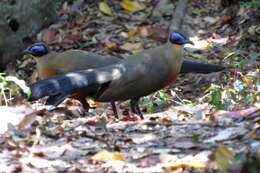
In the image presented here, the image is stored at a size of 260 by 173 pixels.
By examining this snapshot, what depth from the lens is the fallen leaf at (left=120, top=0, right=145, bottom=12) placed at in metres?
11.6

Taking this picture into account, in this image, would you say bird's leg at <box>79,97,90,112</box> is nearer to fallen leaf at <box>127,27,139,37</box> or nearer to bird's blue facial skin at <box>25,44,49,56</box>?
bird's blue facial skin at <box>25,44,49,56</box>

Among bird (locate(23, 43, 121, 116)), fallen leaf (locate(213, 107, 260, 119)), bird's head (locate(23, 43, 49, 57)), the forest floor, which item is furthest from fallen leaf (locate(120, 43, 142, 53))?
fallen leaf (locate(213, 107, 260, 119))

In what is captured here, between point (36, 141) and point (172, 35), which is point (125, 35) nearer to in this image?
point (172, 35)

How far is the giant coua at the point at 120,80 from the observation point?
636 centimetres

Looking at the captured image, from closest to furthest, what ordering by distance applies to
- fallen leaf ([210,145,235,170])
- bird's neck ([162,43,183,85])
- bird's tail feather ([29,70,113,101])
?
fallen leaf ([210,145,235,170]) → bird's tail feather ([29,70,113,101]) → bird's neck ([162,43,183,85])

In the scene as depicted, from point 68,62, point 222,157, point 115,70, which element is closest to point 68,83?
point 115,70

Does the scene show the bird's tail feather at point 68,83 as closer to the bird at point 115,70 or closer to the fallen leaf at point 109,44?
the bird at point 115,70

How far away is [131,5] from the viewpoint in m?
11.7

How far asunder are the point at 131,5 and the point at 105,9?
1.69 feet

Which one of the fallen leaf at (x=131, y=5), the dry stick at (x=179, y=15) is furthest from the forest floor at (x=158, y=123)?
the fallen leaf at (x=131, y=5)

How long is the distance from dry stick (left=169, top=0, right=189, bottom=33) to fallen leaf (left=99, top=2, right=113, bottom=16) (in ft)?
3.41

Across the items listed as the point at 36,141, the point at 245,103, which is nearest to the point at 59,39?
the point at 245,103

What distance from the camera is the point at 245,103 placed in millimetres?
5980

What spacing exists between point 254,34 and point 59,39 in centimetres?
288
